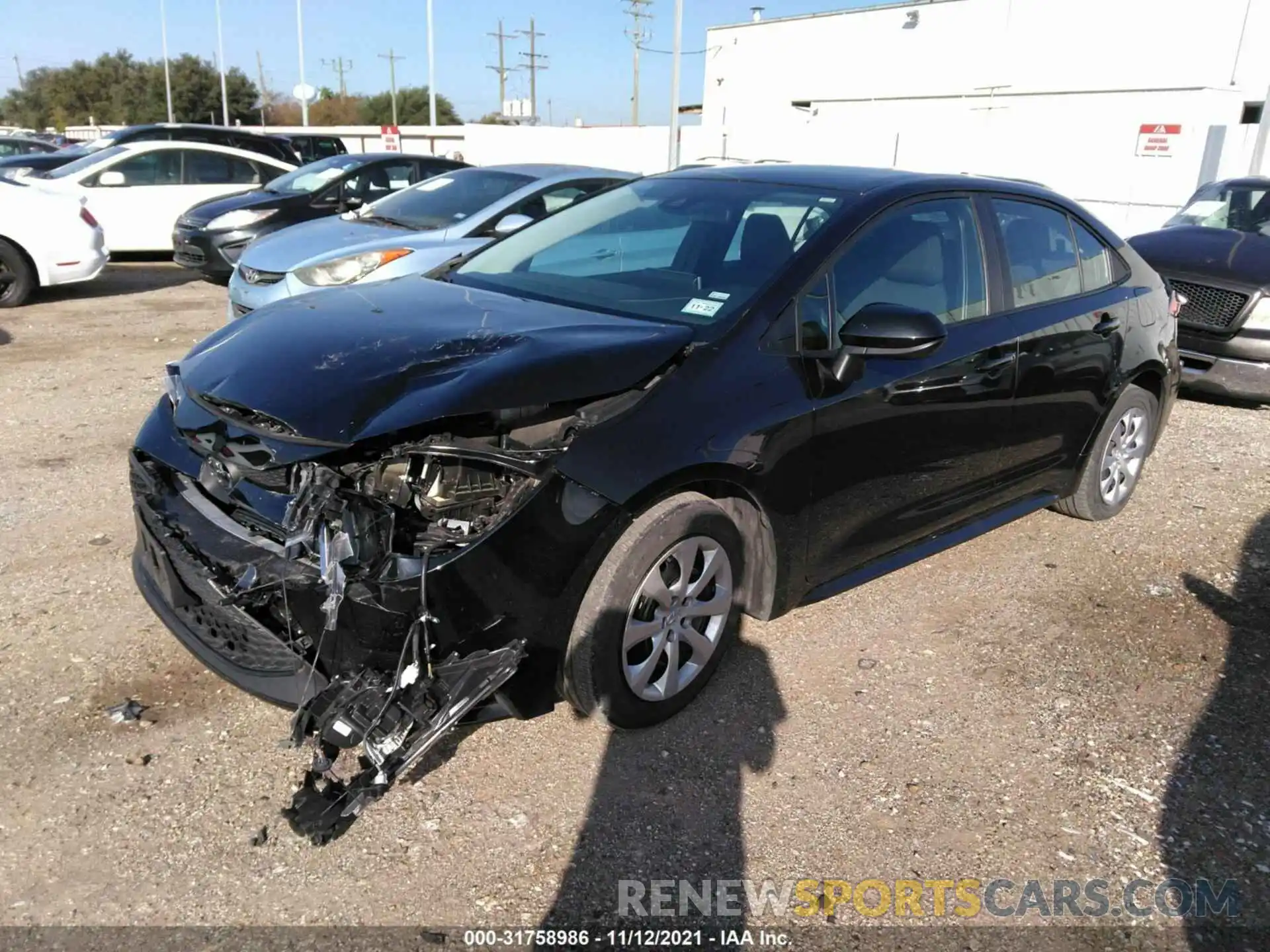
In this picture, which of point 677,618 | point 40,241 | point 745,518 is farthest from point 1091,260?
point 40,241

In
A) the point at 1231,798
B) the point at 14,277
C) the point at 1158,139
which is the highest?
the point at 1158,139

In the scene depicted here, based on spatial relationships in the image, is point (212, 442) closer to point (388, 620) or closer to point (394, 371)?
point (394, 371)

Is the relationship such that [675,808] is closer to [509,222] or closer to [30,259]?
[509,222]

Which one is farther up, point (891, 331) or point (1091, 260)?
point (1091, 260)

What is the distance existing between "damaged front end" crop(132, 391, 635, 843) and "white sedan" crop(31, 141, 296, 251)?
11019 millimetres

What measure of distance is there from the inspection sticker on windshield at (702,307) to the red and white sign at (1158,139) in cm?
2574

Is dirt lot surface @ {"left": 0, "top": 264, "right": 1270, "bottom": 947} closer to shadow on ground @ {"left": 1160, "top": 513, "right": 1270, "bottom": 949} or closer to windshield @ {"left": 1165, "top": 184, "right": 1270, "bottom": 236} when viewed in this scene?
shadow on ground @ {"left": 1160, "top": 513, "right": 1270, "bottom": 949}

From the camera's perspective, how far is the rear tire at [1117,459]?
4.80 meters

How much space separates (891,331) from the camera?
124 inches

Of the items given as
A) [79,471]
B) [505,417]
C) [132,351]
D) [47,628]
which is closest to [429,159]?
[132,351]

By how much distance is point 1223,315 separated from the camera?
7238 mm

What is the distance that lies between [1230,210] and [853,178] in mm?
6871

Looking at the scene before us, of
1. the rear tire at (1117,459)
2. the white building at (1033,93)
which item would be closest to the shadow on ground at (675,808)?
the rear tire at (1117,459)

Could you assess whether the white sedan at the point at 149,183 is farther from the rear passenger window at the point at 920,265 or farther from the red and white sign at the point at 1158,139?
the red and white sign at the point at 1158,139
